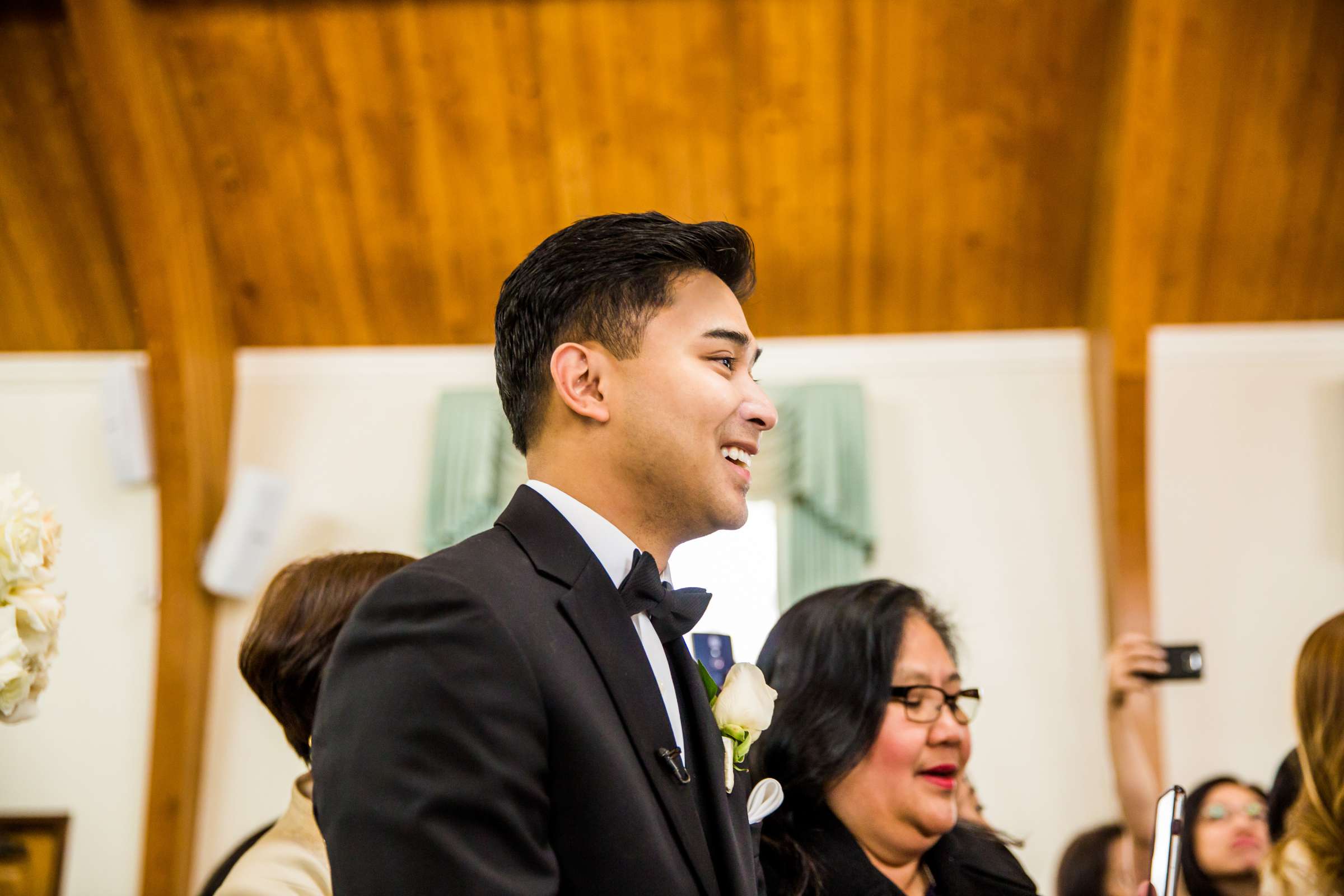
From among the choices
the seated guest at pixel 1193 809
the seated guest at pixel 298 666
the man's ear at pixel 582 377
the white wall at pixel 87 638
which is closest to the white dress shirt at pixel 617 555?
the man's ear at pixel 582 377

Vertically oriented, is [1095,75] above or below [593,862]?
above

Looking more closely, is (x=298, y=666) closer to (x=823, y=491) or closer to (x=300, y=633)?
(x=300, y=633)

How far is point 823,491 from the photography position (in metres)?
6.21

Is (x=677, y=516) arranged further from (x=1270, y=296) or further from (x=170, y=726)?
(x=1270, y=296)

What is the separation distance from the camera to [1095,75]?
19.0 feet

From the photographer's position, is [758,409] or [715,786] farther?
[758,409]

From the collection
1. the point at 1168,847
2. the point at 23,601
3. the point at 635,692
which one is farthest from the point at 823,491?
the point at 635,692

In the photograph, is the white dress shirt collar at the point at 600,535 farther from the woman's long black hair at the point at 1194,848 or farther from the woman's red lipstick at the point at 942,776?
the woman's long black hair at the point at 1194,848

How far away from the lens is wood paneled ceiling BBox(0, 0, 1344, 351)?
224 inches

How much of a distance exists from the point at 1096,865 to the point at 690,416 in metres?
3.18

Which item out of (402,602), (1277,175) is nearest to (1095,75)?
(1277,175)

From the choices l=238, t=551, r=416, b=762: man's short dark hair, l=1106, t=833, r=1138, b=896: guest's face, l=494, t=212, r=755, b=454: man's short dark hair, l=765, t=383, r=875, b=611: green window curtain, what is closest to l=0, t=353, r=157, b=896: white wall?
l=765, t=383, r=875, b=611: green window curtain

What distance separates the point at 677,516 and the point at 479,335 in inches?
206

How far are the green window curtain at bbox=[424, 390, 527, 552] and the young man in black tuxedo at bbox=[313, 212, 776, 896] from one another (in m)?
4.60
